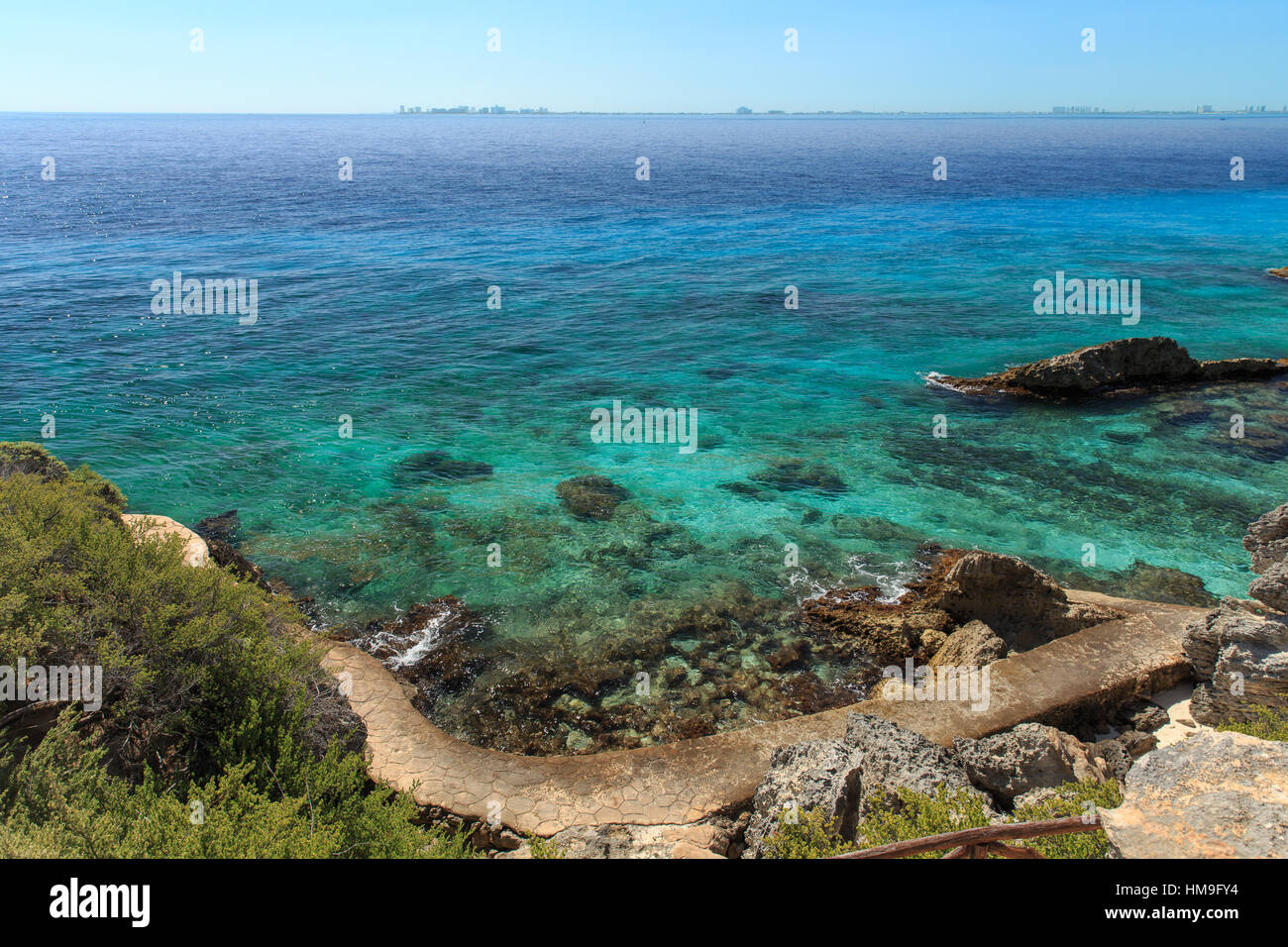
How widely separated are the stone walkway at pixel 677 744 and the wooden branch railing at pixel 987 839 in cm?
417

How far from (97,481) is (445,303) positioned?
2759 cm

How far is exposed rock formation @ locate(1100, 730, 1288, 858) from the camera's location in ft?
21.1

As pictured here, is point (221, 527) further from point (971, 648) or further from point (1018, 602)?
point (1018, 602)

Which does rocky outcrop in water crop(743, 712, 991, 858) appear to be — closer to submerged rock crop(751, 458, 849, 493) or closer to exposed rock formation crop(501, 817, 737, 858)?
exposed rock formation crop(501, 817, 737, 858)

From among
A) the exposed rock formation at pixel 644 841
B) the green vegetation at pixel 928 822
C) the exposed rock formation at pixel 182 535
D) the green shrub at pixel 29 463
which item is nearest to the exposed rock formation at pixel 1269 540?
the green vegetation at pixel 928 822

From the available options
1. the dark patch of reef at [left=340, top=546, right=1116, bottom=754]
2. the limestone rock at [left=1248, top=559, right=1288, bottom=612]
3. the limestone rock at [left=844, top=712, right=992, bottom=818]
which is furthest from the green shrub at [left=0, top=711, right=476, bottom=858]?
the limestone rock at [left=1248, top=559, right=1288, bottom=612]

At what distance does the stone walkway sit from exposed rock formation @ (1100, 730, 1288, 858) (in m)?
4.63

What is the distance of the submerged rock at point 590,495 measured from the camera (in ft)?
70.4

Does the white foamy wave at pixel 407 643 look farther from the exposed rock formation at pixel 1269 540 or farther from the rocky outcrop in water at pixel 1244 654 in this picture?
the exposed rock formation at pixel 1269 540

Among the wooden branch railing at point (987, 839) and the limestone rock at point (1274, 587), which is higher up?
the limestone rock at point (1274, 587)

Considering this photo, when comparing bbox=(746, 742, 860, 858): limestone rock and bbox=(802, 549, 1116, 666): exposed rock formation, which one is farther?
bbox=(802, 549, 1116, 666): exposed rock formation

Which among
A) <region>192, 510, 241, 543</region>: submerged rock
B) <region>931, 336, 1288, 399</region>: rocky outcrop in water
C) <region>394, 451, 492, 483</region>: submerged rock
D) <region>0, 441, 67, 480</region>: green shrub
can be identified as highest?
<region>931, 336, 1288, 399</region>: rocky outcrop in water

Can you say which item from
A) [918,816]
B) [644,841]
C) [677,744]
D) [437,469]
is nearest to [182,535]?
[437,469]
